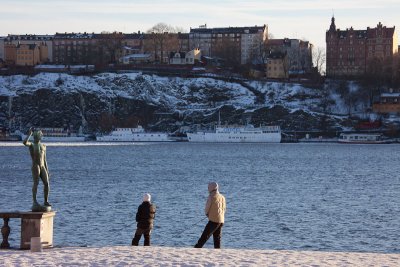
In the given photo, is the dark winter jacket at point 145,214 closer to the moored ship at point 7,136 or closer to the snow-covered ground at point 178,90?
the snow-covered ground at point 178,90

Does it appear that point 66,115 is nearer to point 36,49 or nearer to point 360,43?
point 36,49

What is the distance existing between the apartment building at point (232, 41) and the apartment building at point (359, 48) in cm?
1812

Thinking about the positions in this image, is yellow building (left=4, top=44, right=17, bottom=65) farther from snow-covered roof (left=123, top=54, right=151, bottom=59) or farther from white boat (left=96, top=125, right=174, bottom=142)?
white boat (left=96, top=125, right=174, bottom=142)

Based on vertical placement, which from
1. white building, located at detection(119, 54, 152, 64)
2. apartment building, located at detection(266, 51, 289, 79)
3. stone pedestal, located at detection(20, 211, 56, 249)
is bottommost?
stone pedestal, located at detection(20, 211, 56, 249)

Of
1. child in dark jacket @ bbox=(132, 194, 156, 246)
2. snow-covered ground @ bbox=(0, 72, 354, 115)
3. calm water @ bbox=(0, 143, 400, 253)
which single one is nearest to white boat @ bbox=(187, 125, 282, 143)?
snow-covered ground @ bbox=(0, 72, 354, 115)

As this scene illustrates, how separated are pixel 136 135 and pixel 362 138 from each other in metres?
34.5

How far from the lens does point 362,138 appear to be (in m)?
138

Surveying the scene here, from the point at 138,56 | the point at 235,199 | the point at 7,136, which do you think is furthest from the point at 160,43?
the point at 235,199

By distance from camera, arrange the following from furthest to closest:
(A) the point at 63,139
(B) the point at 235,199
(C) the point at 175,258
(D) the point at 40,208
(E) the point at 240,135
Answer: (A) the point at 63,139, (E) the point at 240,135, (B) the point at 235,199, (D) the point at 40,208, (C) the point at 175,258

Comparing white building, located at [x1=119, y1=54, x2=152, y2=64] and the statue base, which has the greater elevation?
white building, located at [x1=119, y1=54, x2=152, y2=64]

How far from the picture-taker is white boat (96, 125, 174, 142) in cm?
14688

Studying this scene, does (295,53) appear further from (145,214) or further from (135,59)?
(145,214)

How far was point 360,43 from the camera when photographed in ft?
527

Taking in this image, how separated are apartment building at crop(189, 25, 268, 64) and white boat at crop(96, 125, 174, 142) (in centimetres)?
3122
